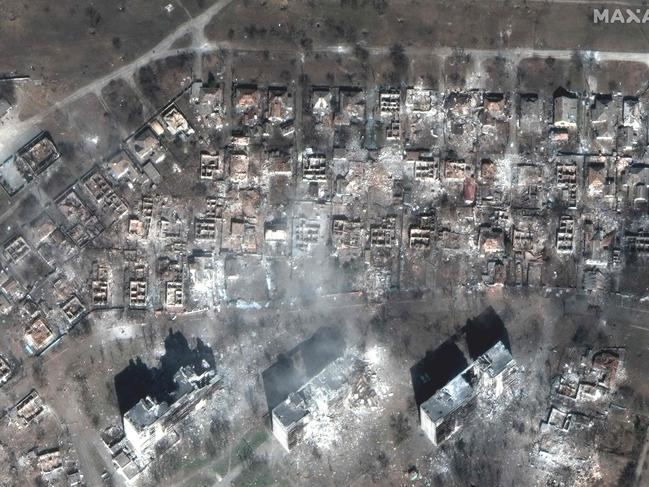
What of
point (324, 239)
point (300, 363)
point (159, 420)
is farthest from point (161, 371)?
point (324, 239)

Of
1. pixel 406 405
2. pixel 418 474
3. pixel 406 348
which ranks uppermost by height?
pixel 406 348

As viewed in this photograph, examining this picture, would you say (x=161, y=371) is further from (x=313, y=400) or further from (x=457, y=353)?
(x=457, y=353)

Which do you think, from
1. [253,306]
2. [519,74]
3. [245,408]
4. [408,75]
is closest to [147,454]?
[245,408]

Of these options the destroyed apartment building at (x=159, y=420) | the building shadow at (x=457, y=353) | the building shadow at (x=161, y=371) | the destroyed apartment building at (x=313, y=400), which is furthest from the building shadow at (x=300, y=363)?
the building shadow at (x=457, y=353)

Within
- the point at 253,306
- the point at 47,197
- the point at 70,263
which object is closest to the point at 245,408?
the point at 253,306

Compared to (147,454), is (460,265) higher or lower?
higher

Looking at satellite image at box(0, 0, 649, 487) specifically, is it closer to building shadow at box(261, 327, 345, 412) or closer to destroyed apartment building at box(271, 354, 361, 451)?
building shadow at box(261, 327, 345, 412)

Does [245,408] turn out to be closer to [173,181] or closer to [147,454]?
[147,454]
